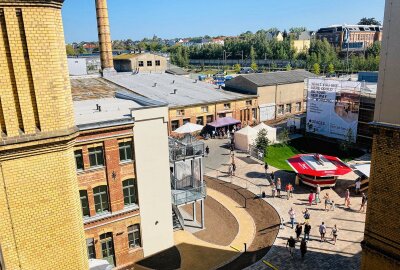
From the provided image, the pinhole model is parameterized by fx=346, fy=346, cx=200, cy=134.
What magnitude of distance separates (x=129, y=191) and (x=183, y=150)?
15.4ft

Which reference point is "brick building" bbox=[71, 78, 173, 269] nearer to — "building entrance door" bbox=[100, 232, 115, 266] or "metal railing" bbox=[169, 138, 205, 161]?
"building entrance door" bbox=[100, 232, 115, 266]

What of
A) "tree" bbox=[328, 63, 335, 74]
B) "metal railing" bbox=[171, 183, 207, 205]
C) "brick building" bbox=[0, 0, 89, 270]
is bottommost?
"metal railing" bbox=[171, 183, 207, 205]

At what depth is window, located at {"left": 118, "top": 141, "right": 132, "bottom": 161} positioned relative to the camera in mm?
18562

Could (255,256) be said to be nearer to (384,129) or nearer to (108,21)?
(384,129)

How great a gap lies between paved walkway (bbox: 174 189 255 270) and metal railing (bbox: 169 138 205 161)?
5.11 meters

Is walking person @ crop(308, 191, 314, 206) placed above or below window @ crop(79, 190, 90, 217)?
below

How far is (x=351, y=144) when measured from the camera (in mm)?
38188

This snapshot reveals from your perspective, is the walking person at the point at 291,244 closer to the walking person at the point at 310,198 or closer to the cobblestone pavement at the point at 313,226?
the cobblestone pavement at the point at 313,226

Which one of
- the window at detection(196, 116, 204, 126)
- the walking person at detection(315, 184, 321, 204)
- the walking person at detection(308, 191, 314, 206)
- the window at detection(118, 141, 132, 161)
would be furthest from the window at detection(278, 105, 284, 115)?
the window at detection(118, 141, 132, 161)

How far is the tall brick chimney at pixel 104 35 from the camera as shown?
41375mm

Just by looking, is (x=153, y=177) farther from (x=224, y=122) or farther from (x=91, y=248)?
(x=224, y=122)

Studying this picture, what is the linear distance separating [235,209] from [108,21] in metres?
29.5

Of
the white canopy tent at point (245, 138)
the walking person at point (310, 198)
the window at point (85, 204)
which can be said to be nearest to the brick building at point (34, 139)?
the window at point (85, 204)

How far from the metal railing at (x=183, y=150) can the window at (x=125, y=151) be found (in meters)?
3.79
